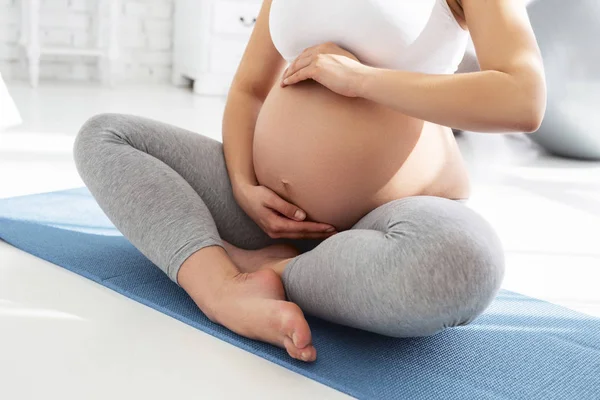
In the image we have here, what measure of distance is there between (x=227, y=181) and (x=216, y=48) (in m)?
2.61

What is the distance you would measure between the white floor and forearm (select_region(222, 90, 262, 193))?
0.87ft

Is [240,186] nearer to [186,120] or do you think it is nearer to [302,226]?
[302,226]

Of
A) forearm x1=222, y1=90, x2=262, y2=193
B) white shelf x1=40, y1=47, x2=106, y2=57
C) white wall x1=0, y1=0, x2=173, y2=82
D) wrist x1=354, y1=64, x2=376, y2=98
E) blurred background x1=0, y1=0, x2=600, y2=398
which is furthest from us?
white wall x1=0, y1=0, x2=173, y2=82

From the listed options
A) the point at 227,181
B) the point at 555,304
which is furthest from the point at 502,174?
the point at 227,181

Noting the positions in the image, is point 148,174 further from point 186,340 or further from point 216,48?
point 216,48

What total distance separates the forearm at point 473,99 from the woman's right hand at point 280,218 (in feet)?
0.79

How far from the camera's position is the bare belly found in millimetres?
1103

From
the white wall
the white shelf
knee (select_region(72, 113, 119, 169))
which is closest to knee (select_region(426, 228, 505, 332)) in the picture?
knee (select_region(72, 113, 119, 169))

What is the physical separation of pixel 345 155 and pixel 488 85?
9.0 inches

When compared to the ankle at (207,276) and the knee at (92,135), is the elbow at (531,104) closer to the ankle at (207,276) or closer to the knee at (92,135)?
the ankle at (207,276)

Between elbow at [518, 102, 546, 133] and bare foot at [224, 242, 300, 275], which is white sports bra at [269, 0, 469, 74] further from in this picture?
bare foot at [224, 242, 300, 275]

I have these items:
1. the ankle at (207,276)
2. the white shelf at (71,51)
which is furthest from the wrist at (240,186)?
the white shelf at (71,51)

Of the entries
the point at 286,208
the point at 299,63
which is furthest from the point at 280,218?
the point at 299,63

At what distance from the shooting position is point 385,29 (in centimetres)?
109
